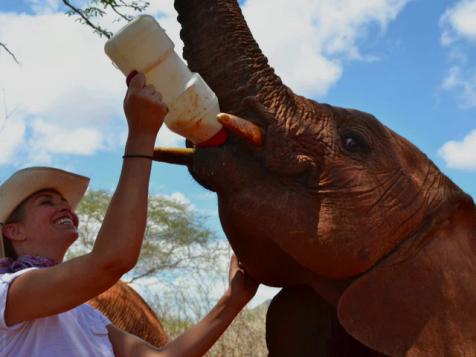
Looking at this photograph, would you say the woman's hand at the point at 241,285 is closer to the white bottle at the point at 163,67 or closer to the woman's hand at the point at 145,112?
the white bottle at the point at 163,67

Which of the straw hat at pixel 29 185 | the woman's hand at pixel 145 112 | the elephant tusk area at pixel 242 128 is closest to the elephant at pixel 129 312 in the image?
the straw hat at pixel 29 185

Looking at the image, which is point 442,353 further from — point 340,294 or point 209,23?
point 209,23

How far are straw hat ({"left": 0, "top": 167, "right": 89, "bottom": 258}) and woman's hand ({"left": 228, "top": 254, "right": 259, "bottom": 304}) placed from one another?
86 cm

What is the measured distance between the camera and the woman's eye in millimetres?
3566

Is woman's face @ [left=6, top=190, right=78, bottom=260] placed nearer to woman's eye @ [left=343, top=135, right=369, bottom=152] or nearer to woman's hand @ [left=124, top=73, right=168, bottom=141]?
woman's hand @ [left=124, top=73, right=168, bottom=141]

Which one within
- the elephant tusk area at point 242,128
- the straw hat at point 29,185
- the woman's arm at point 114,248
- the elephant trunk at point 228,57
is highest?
the elephant trunk at point 228,57

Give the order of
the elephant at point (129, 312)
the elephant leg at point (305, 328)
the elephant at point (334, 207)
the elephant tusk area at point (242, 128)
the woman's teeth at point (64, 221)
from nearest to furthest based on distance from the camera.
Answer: the elephant tusk area at point (242, 128) < the elephant at point (334, 207) < the woman's teeth at point (64, 221) < the elephant leg at point (305, 328) < the elephant at point (129, 312)

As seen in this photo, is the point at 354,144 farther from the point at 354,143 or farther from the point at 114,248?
the point at 114,248

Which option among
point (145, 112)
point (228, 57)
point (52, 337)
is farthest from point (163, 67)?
point (52, 337)

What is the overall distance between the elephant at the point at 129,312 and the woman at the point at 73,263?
7.78ft

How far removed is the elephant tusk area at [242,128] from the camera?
10.4 feet

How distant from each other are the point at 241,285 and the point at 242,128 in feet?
3.27

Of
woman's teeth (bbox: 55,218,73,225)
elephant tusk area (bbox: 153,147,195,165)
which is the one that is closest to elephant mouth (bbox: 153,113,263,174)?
elephant tusk area (bbox: 153,147,195,165)

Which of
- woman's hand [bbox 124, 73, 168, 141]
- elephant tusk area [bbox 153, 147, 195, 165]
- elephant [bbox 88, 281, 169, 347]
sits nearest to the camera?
woman's hand [bbox 124, 73, 168, 141]
